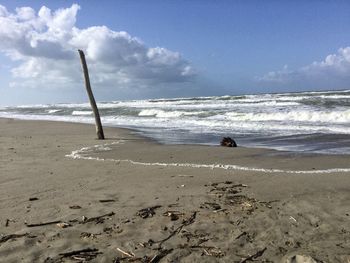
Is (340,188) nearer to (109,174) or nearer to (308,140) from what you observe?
(109,174)

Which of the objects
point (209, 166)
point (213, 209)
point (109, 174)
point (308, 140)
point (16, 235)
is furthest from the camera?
point (308, 140)

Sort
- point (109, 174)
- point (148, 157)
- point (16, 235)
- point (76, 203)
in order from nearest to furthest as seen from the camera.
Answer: point (16, 235)
point (76, 203)
point (109, 174)
point (148, 157)

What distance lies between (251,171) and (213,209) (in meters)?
2.57

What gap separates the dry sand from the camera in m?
3.73

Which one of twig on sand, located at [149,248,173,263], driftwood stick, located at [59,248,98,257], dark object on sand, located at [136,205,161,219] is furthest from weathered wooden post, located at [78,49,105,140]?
twig on sand, located at [149,248,173,263]

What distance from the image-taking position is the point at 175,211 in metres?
4.83

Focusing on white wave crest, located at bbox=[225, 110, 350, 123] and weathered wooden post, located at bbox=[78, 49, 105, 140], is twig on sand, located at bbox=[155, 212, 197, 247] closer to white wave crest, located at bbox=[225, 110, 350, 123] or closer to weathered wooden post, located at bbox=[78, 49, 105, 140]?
weathered wooden post, located at bbox=[78, 49, 105, 140]

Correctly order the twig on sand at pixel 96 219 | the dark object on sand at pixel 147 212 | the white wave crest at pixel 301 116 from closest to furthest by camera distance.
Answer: the twig on sand at pixel 96 219 → the dark object on sand at pixel 147 212 → the white wave crest at pixel 301 116

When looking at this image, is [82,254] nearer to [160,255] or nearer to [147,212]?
[160,255]

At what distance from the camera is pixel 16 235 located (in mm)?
4184

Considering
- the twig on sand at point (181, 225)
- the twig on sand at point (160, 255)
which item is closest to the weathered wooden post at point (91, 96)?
the twig on sand at point (181, 225)

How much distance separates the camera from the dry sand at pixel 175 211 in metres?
3.73

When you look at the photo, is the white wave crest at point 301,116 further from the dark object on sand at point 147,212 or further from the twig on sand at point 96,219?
the twig on sand at point 96,219

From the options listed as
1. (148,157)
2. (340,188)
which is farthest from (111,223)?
(148,157)
